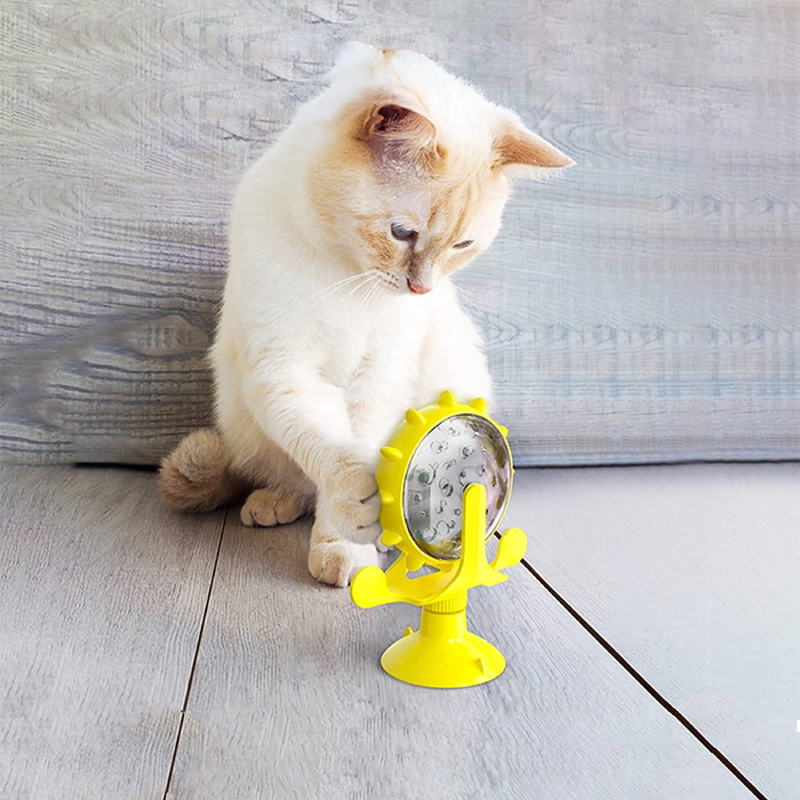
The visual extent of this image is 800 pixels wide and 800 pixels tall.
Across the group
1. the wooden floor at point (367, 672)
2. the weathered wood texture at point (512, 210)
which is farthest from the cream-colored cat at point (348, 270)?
the weathered wood texture at point (512, 210)

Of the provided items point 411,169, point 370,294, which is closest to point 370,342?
point 370,294

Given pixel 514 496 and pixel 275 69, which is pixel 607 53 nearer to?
pixel 275 69

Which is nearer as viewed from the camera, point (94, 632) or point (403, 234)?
point (94, 632)

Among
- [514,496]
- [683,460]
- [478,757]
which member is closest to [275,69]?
[514,496]

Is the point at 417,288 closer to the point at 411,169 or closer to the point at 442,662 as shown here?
the point at 411,169

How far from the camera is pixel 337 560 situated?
1.01 meters

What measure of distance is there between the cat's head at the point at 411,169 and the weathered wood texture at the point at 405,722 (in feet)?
1.41

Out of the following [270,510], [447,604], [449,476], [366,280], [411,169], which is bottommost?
[270,510]

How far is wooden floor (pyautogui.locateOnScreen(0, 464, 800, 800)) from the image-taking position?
0.66 metres

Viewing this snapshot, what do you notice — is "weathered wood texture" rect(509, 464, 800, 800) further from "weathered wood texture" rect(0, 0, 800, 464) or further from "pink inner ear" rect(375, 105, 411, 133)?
"pink inner ear" rect(375, 105, 411, 133)

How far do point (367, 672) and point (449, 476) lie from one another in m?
0.20

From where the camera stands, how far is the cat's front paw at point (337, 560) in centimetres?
101

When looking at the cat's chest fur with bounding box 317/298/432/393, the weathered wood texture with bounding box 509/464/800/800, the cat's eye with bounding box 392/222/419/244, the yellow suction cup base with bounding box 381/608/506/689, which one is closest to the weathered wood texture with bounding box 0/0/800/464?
the weathered wood texture with bounding box 509/464/800/800

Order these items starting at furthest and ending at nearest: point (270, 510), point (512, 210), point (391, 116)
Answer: point (512, 210), point (270, 510), point (391, 116)
